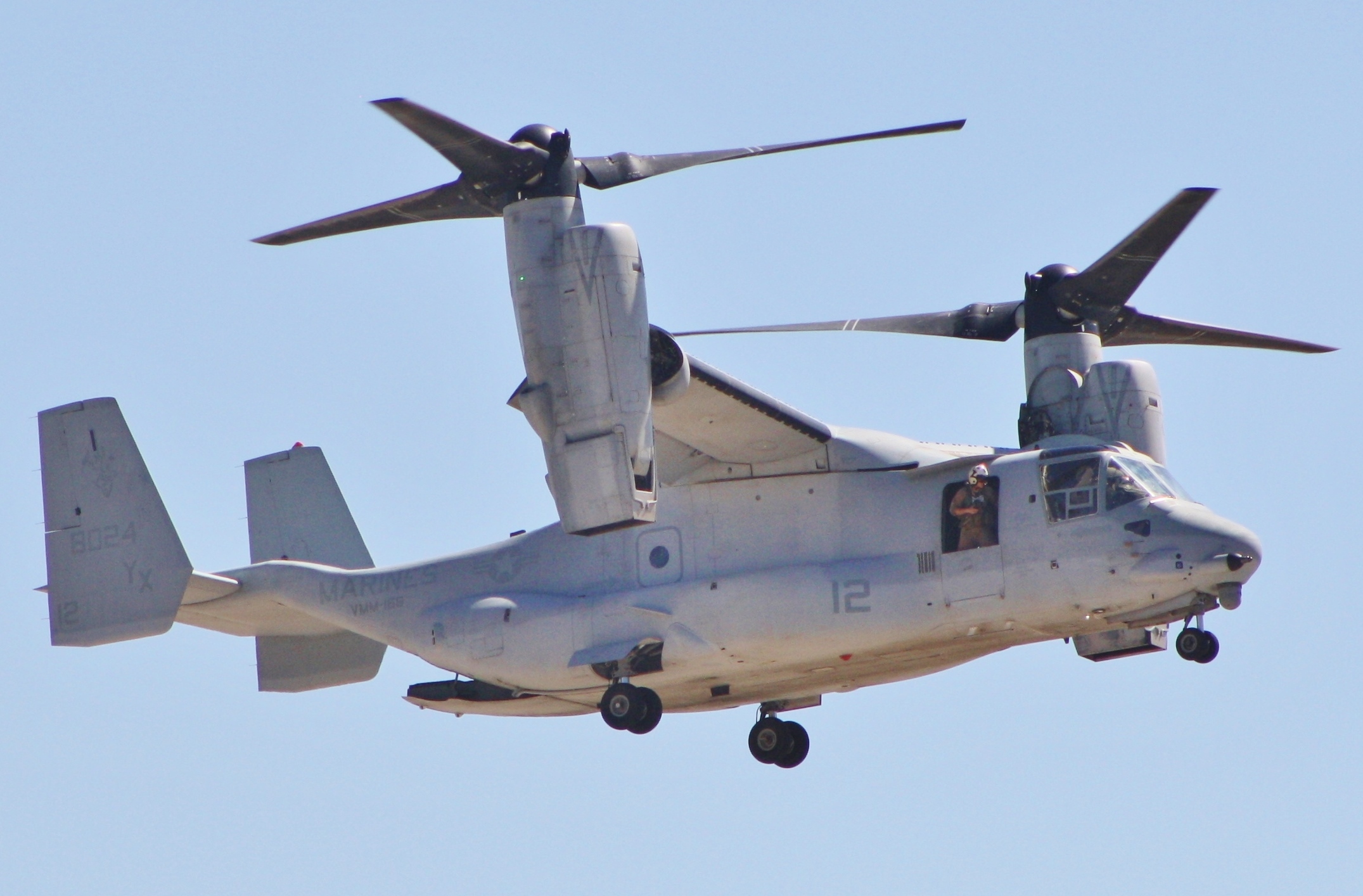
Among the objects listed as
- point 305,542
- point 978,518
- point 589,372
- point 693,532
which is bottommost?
point 305,542

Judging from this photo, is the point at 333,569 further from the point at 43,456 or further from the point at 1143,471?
the point at 1143,471

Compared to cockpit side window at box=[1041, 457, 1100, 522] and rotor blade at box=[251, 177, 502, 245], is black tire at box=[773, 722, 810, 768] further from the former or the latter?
rotor blade at box=[251, 177, 502, 245]

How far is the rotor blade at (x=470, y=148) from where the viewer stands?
1686 cm

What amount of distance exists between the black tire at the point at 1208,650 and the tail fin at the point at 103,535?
10.0m

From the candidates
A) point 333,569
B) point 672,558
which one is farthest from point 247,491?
point 672,558

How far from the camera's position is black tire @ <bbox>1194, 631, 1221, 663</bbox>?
1903cm

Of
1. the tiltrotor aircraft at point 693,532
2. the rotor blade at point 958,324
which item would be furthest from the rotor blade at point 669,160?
the rotor blade at point 958,324

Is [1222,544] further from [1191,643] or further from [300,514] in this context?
[300,514]

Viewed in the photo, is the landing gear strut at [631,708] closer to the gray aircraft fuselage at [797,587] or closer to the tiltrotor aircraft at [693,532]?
the tiltrotor aircraft at [693,532]

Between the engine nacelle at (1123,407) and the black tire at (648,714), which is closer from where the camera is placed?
the black tire at (648,714)

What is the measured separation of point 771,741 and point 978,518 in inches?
168

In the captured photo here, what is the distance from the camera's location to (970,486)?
19.6 m

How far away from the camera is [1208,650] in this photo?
19047 millimetres

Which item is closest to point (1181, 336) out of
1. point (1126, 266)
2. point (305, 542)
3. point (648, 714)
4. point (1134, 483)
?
point (1126, 266)
